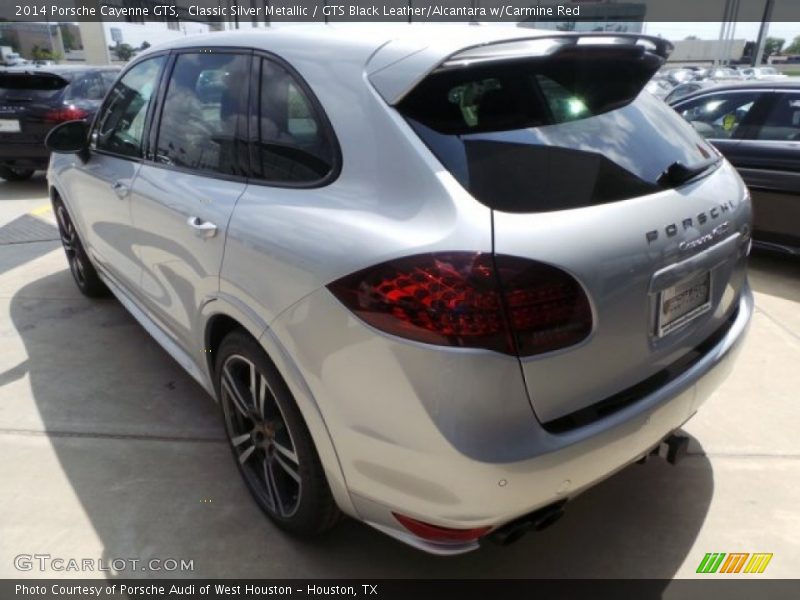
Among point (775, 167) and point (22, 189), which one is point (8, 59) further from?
point (775, 167)

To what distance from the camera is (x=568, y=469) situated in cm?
159

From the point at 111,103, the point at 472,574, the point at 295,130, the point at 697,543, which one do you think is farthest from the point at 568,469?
the point at 111,103

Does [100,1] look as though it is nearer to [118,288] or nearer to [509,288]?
[118,288]

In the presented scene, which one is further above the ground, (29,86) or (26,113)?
(29,86)

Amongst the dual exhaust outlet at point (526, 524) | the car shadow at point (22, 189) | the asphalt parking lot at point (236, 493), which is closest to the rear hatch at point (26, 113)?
the car shadow at point (22, 189)

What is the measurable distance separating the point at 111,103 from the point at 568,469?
3.17 m

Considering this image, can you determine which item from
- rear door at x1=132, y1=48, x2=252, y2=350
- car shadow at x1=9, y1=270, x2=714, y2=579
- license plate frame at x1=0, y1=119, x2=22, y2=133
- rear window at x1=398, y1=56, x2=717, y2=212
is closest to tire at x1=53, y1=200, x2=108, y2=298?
car shadow at x1=9, y1=270, x2=714, y2=579

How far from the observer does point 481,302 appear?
4.75 ft

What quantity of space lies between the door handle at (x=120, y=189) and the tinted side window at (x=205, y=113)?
31 centimetres

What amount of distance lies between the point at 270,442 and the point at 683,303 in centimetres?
146

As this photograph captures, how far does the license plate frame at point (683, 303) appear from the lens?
173 centimetres

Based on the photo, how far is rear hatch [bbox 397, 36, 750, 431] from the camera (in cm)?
154

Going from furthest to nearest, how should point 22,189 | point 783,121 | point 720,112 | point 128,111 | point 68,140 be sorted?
point 22,189, point 720,112, point 783,121, point 68,140, point 128,111

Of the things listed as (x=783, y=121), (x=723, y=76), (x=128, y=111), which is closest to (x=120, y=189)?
(x=128, y=111)
